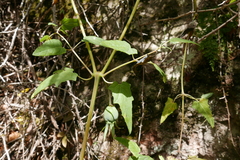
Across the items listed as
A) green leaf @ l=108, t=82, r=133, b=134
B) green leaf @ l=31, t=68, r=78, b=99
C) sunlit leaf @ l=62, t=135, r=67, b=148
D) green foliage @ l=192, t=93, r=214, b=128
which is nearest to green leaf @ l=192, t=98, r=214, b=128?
green foliage @ l=192, t=93, r=214, b=128

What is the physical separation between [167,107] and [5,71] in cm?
156

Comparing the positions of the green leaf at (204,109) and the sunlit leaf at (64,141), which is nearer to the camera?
the green leaf at (204,109)

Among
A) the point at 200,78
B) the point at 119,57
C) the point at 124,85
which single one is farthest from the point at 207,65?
the point at 124,85

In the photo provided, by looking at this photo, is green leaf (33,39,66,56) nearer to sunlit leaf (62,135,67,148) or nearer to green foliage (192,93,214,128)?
green foliage (192,93,214,128)

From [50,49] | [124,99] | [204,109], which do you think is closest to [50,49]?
[50,49]

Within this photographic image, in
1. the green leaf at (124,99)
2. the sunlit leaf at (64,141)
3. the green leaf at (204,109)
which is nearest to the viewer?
the green leaf at (124,99)

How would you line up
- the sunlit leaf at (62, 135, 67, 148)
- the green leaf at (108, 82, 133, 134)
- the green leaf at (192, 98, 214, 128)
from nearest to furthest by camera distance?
the green leaf at (108, 82, 133, 134)
the green leaf at (192, 98, 214, 128)
the sunlit leaf at (62, 135, 67, 148)

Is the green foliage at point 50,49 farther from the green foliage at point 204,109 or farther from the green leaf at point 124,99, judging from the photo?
the green foliage at point 204,109

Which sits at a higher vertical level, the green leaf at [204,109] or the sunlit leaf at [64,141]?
the green leaf at [204,109]

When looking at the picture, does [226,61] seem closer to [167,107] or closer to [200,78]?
[200,78]

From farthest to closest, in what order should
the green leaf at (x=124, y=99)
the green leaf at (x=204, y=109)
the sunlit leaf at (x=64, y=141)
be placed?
the sunlit leaf at (x=64, y=141)
the green leaf at (x=204, y=109)
the green leaf at (x=124, y=99)

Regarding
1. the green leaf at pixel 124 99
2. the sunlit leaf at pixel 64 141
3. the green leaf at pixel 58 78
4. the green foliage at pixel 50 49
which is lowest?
the sunlit leaf at pixel 64 141

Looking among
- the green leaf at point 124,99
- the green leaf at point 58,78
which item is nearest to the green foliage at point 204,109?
the green leaf at point 124,99

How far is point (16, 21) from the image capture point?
186 centimetres
